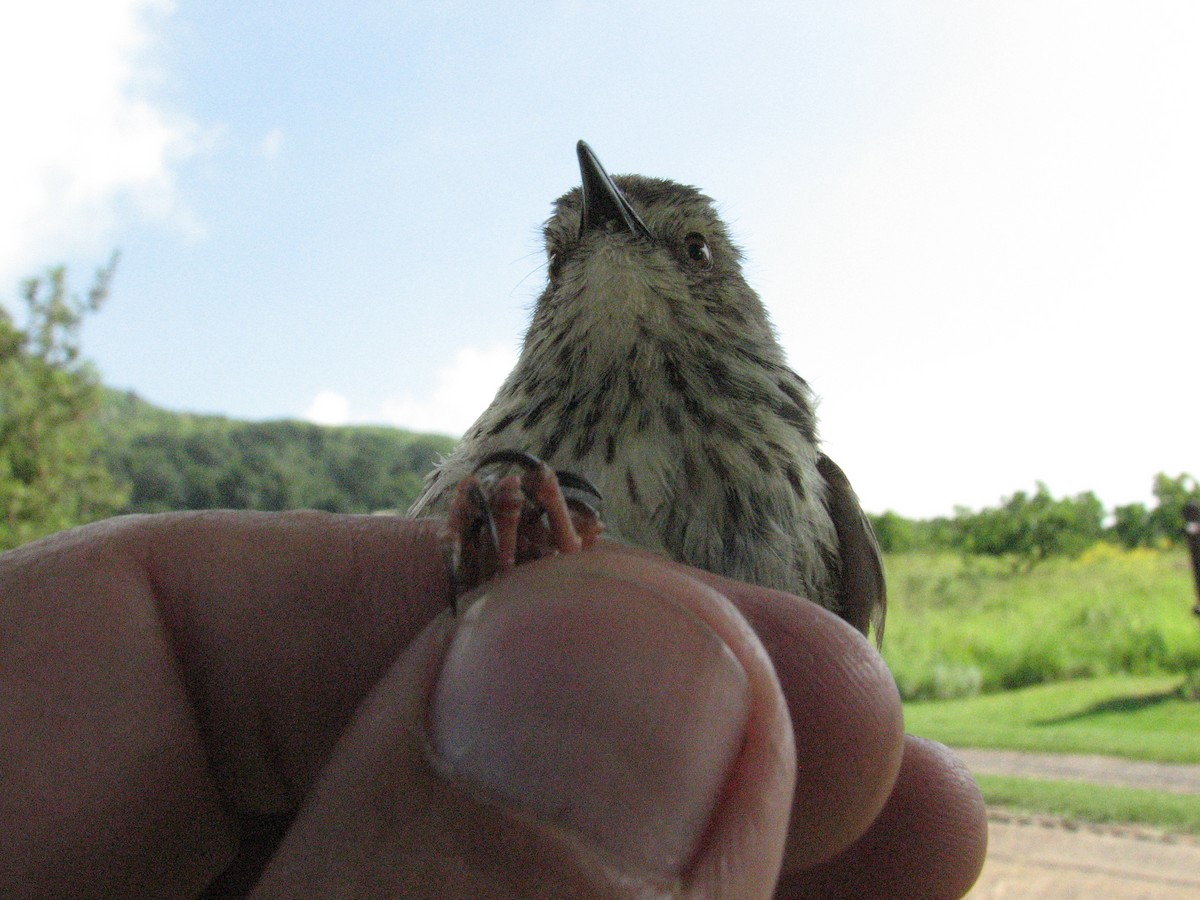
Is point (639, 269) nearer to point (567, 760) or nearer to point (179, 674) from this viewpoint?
point (179, 674)

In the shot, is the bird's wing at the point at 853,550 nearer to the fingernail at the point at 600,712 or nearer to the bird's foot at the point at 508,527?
the bird's foot at the point at 508,527

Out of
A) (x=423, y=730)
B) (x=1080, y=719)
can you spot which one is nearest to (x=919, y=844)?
(x=423, y=730)

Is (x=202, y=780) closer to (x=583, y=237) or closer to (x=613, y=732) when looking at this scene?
(x=613, y=732)

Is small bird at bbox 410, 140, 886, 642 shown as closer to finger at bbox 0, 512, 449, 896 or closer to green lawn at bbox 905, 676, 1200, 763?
finger at bbox 0, 512, 449, 896

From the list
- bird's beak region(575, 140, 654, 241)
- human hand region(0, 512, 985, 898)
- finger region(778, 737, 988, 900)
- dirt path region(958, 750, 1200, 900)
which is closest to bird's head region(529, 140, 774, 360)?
bird's beak region(575, 140, 654, 241)

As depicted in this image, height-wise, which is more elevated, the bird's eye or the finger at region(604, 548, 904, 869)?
the bird's eye
